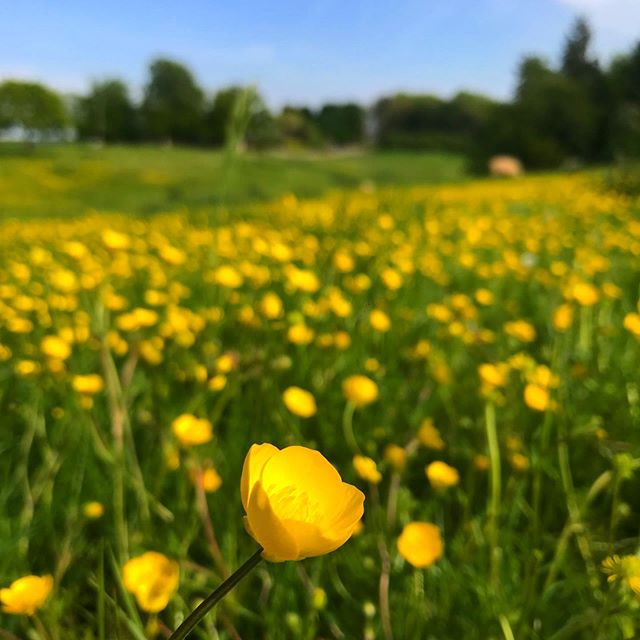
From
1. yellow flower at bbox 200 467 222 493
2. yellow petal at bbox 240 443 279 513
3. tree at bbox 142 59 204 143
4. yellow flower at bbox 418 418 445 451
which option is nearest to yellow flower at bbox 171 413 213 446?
yellow flower at bbox 200 467 222 493

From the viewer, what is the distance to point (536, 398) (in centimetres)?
103

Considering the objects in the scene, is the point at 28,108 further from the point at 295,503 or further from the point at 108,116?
the point at 295,503

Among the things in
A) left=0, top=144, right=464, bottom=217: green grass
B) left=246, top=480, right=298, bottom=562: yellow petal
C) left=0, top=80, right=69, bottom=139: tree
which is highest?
left=0, top=80, right=69, bottom=139: tree

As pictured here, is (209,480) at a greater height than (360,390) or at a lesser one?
lesser

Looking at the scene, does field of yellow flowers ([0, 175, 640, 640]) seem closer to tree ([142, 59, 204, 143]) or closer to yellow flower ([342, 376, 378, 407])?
yellow flower ([342, 376, 378, 407])

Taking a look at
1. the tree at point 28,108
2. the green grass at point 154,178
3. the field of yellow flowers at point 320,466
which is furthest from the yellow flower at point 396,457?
the tree at point 28,108

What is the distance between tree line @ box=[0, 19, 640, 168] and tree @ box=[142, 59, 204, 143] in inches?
2.7

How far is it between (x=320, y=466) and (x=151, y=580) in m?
0.42

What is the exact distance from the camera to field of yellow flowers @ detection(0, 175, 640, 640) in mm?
820

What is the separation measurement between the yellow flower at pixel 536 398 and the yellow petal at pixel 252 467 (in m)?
0.69

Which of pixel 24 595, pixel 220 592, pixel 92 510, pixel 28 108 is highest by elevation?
pixel 28 108

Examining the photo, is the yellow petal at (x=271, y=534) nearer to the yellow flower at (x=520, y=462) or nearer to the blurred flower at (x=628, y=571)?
the blurred flower at (x=628, y=571)

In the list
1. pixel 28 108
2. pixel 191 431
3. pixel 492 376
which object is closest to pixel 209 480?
pixel 191 431

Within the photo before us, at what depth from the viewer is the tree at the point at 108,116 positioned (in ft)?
149
